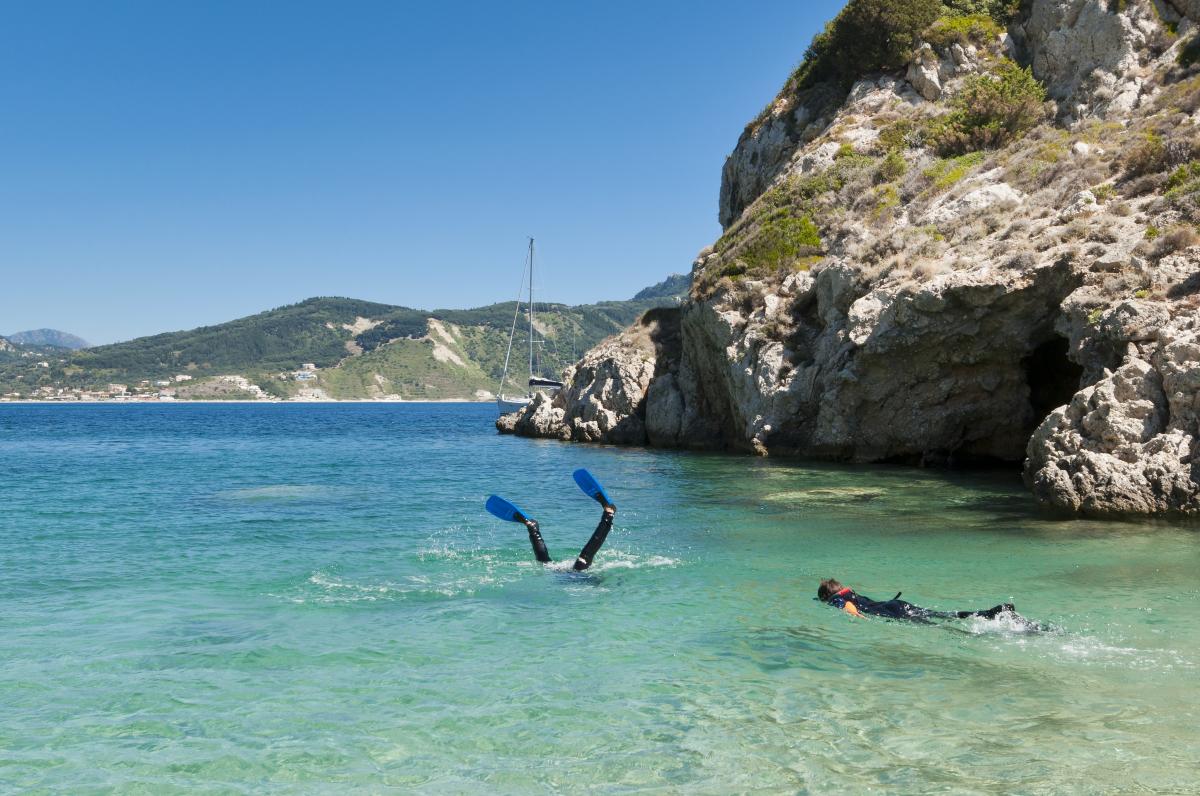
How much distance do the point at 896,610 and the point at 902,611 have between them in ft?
0.26

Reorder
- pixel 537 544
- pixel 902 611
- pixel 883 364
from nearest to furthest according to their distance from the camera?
pixel 902 611
pixel 537 544
pixel 883 364

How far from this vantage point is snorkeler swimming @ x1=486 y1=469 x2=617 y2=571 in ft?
47.0

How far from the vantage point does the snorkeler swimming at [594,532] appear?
14336 millimetres

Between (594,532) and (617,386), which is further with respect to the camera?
(617,386)

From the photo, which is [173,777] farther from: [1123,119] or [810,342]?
[1123,119]

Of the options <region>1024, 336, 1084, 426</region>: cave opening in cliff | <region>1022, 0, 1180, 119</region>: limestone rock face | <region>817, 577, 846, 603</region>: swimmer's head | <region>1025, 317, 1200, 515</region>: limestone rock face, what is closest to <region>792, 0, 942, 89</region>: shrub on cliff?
<region>1022, 0, 1180, 119</region>: limestone rock face

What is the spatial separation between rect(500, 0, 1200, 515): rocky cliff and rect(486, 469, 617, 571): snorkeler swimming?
35.2 ft

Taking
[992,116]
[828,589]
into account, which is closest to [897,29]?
[992,116]

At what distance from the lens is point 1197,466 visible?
56.8ft

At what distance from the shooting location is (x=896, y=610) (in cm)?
1117

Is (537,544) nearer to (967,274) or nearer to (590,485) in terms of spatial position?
(590,485)

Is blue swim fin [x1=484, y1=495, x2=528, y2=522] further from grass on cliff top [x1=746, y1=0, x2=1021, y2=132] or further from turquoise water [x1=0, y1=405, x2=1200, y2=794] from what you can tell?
grass on cliff top [x1=746, y1=0, x2=1021, y2=132]

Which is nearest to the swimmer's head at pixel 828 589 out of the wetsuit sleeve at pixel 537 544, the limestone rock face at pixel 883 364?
the wetsuit sleeve at pixel 537 544

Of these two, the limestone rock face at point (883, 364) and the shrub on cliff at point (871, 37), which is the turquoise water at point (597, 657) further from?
the shrub on cliff at point (871, 37)
